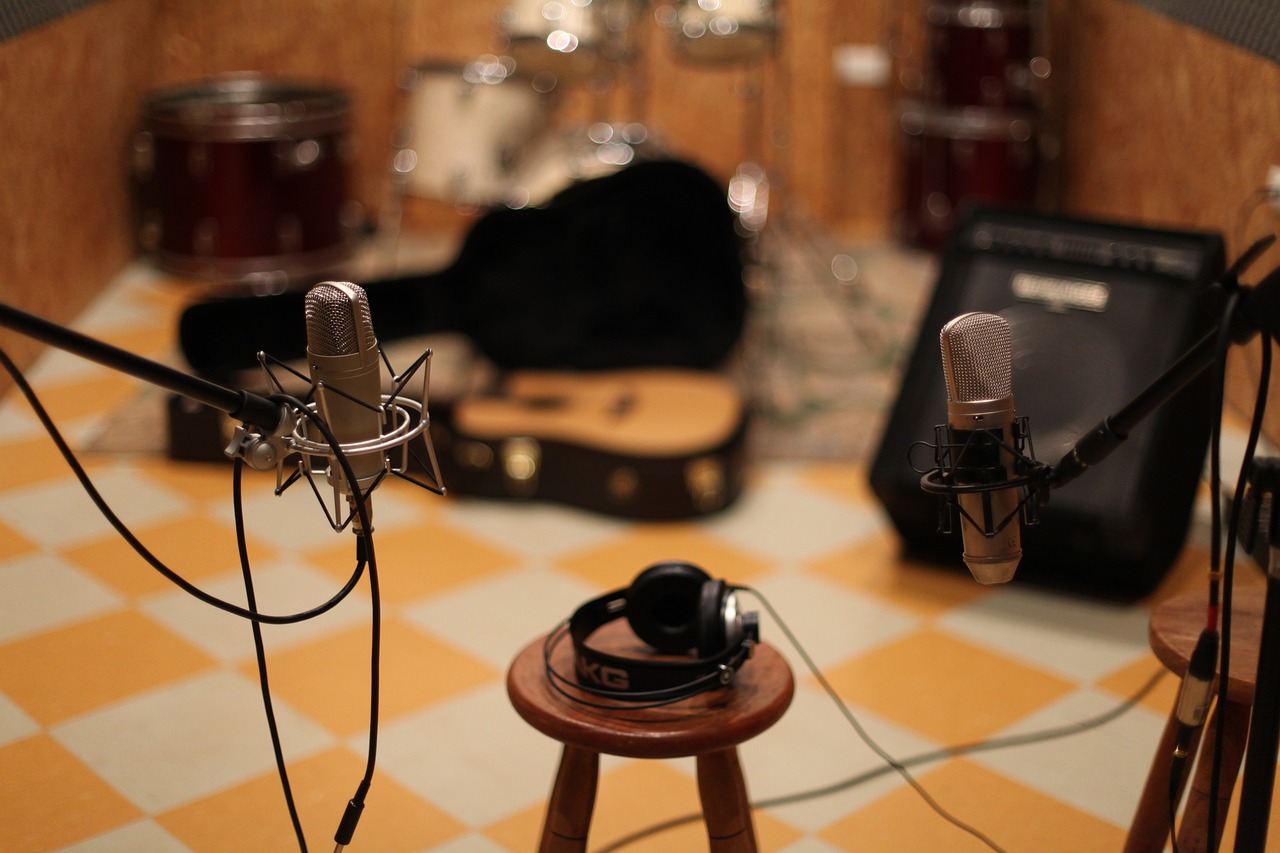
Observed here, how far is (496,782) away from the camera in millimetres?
2096

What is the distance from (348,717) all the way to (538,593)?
56 cm

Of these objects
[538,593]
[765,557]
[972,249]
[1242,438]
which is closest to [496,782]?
[538,593]

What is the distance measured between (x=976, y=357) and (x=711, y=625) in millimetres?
426

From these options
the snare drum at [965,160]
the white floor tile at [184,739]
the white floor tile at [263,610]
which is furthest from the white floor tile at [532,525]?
the snare drum at [965,160]

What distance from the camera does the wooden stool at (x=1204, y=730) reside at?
60.2 inches

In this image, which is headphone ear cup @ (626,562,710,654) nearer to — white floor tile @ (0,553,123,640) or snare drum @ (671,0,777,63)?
white floor tile @ (0,553,123,640)

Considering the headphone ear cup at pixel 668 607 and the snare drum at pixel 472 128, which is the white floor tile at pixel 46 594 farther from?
the snare drum at pixel 472 128

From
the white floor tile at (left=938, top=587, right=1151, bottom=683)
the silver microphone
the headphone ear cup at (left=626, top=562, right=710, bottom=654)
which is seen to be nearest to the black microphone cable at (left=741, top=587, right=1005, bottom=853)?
the headphone ear cup at (left=626, top=562, right=710, bottom=654)

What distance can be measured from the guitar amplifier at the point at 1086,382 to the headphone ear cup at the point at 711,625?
1066mm

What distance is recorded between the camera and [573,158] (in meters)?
4.13

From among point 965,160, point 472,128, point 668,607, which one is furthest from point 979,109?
point 668,607

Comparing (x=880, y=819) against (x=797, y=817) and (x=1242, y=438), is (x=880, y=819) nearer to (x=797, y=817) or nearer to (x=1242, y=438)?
(x=797, y=817)

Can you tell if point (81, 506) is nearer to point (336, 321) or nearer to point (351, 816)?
point (351, 816)

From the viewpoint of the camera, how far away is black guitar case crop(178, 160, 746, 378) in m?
3.33
